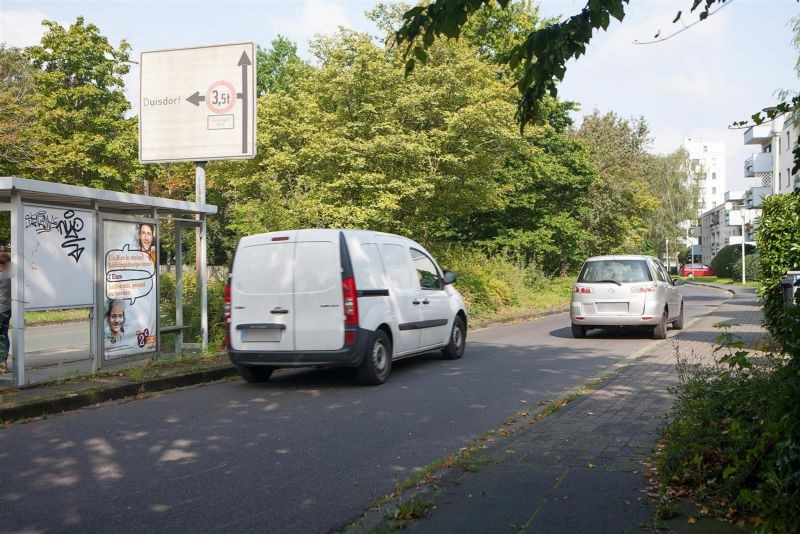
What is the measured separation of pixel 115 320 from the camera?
34.1 feet

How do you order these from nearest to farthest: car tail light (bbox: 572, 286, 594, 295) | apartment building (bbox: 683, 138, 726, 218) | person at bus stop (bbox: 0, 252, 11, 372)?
person at bus stop (bbox: 0, 252, 11, 372) < car tail light (bbox: 572, 286, 594, 295) < apartment building (bbox: 683, 138, 726, 218)

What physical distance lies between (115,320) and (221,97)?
4933 mm

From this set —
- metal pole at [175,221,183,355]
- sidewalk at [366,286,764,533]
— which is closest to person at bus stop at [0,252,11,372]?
metal pole at [175,221,183,355]

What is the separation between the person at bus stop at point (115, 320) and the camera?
33.7ft

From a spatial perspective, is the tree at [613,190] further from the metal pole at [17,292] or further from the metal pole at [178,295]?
the metal pole at [17,292]

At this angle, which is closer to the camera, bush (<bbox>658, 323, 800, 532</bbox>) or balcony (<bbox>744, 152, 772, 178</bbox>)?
bush (<bbox>658, 323, 800, 532</bbox>)

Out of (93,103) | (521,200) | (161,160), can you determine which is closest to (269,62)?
(93,103)

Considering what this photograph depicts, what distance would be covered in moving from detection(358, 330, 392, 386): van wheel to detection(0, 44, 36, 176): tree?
20099 millimetres

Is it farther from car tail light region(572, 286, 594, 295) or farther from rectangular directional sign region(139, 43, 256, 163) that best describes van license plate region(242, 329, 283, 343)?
car tail light region(572, 286, 594, 295)

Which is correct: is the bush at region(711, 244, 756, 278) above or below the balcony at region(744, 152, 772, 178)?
below

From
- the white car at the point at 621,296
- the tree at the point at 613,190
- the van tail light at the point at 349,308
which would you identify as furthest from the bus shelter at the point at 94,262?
the tree at the point at 613,190

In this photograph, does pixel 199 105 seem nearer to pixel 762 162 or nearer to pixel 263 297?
pixel 263 297

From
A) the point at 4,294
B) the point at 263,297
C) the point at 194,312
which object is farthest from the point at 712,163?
the point at 4,294

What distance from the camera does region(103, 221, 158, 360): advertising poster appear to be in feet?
33.9
